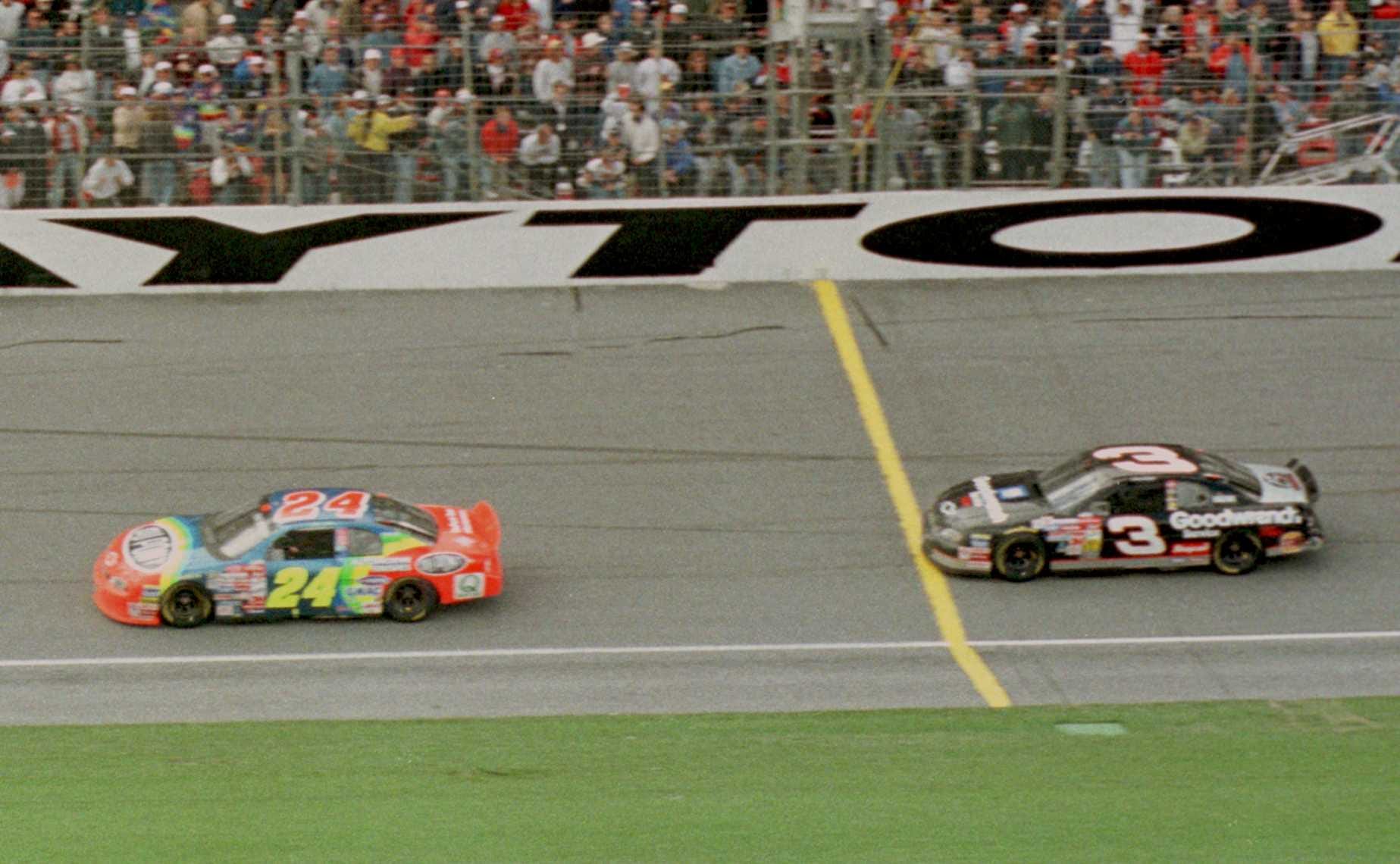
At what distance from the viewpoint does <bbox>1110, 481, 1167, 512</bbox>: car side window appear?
1489 cm

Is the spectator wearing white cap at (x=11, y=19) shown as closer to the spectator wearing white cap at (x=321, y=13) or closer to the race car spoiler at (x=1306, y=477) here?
Result: the spectator wearing white cap at (x=321, y=13)

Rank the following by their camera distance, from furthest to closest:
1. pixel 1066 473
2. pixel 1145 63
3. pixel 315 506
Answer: pixel 1145 63 < pixel 1066 473 < pixel 315 506

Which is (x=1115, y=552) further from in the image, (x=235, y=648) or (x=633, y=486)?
(x=235, y=648)

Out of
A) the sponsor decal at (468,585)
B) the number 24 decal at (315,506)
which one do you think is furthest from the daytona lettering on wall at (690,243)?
the sponsor decal at (468,585)

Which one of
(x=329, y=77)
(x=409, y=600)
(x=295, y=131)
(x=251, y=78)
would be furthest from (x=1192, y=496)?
(x=251, y=78)

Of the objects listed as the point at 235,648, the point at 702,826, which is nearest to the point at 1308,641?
the point at 702,826

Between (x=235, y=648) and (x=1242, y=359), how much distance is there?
1076 cm

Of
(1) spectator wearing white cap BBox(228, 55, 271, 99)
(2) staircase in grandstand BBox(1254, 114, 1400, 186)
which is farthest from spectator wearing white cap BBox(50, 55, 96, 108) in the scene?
(2) staircase in grandstand BBox(1254, 114, 1400, 186)

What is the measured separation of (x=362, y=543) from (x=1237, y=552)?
6.90 meters

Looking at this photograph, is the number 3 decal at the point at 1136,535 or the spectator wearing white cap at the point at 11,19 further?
the spectator wearing white cap at the point at 11,19

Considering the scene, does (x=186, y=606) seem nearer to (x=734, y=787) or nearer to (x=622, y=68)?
(x=734, y=787)

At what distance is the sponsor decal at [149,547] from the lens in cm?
1421

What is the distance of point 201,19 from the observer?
21016 mm

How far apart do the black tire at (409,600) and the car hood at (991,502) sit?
4142 mm
